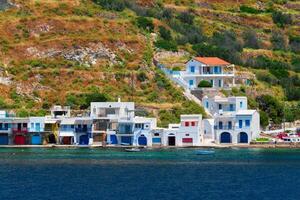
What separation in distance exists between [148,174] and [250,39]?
67214 millimetres

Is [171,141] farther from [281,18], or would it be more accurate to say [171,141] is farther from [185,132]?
[281,18]

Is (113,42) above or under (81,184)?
above

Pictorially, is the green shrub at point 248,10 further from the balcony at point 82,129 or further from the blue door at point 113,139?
the balcony at point 82,129

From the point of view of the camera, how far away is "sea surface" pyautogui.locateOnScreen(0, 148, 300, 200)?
81.4 meters

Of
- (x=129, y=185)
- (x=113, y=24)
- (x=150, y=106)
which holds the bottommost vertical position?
(x=129, y=185)

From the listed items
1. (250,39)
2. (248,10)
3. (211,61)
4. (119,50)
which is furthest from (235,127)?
(248,10)

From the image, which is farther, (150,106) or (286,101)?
(286,101)

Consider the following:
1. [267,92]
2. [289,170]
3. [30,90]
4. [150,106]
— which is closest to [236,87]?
[267,92]

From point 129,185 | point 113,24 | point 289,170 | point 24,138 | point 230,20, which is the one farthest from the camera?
point 230,20

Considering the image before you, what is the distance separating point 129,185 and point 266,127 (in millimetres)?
44589

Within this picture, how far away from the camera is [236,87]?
136m

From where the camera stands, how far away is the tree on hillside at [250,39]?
15727cm

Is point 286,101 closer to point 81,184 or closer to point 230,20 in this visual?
point 230,20

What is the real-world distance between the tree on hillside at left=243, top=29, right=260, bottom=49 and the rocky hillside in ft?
0.08
